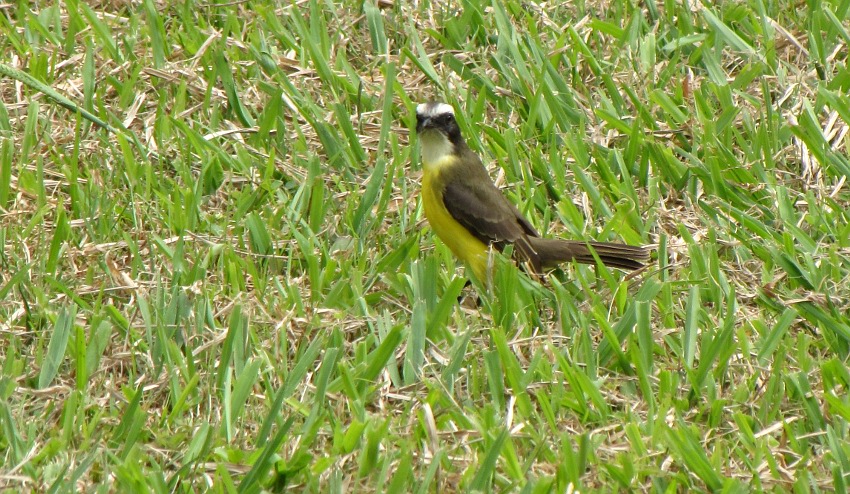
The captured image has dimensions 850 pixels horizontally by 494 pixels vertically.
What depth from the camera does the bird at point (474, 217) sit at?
19.8 ft

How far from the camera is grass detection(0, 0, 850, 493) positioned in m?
4.57

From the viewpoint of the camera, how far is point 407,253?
614 cm

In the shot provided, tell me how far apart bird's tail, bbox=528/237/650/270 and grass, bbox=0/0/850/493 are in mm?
84

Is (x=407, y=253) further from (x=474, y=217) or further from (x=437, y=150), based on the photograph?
(x=437, y=150)

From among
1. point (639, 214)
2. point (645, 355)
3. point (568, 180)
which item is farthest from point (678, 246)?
point (645, 355)

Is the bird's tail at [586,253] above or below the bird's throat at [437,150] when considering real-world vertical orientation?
below

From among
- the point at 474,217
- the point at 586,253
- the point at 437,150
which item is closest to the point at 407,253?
the point at 474,217

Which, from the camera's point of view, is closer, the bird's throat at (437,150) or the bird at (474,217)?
the bird at (474,217)

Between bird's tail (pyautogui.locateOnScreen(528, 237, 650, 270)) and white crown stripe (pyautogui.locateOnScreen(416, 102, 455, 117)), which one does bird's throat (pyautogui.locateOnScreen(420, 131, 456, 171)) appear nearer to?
white crown stripe (pyautogui.locateOnScreen(416, 102, 455, 117))

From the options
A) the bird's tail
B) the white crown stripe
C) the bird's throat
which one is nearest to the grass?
the bird's tail

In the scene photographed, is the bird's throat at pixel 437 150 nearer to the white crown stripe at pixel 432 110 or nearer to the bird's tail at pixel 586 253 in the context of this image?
the white crown stripe at pixel 432 110

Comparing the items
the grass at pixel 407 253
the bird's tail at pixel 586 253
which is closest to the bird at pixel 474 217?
the bird's tail at pixel 586 253

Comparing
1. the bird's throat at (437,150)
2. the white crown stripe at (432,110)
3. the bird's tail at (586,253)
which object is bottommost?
the bird's tail at (586,253)

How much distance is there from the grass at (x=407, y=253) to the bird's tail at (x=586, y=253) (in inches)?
3.3
